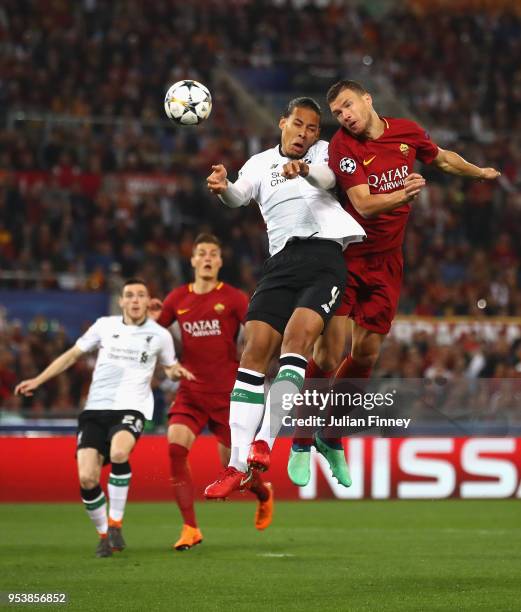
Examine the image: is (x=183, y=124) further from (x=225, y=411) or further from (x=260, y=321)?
(x=225, y=411)

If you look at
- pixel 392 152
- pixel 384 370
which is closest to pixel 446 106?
pixel 384 370

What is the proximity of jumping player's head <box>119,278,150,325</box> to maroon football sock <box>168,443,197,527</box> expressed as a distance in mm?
1207

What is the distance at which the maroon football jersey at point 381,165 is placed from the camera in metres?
7.83

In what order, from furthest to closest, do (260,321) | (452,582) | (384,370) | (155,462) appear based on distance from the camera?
(384,370) < (155,462) < (452,582) < (260,321)

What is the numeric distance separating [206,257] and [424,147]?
3527 millimetres

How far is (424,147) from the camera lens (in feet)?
27.1

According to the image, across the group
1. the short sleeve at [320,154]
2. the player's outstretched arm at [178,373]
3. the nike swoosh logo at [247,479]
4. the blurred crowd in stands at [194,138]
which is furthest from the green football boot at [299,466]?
the blurred crowd in stands at [194,138]

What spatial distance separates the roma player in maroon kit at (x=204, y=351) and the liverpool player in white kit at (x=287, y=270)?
3.21m

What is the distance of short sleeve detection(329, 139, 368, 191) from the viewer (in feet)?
25.4

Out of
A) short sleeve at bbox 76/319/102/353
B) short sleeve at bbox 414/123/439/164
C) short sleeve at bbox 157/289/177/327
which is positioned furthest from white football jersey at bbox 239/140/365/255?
short sleeve at bbox 76/319/102/353

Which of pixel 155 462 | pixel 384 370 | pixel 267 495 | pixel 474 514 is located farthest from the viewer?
A: pixel 384 370

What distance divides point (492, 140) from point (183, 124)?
18.5 metres

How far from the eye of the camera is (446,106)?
2762 centimetres

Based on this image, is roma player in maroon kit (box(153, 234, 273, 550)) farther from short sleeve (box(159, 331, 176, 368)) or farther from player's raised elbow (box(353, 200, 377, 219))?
player's raised elbow (box(353, 200, 377, 219))
